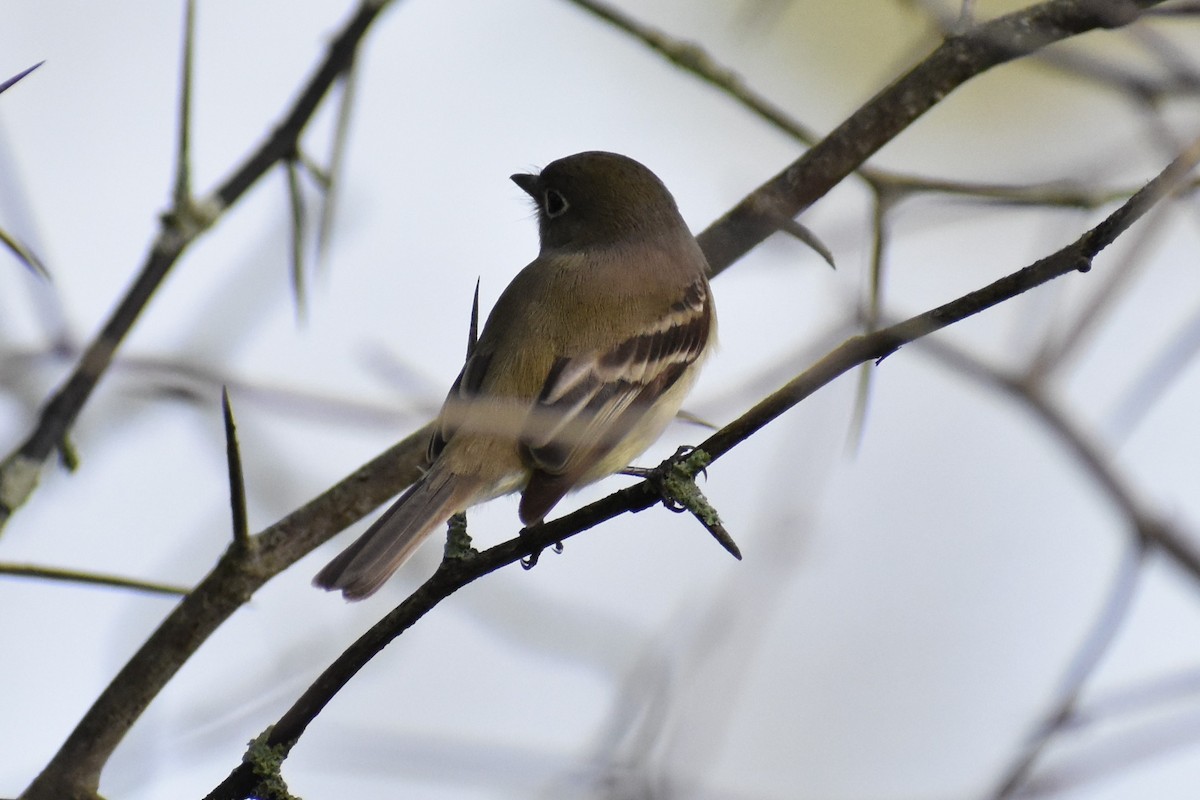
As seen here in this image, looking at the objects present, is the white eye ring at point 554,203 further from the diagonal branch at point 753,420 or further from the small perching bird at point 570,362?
the diagonal branch at point 753,420

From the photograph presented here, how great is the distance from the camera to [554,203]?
5.04 metres

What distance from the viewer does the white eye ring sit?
16.4 feet

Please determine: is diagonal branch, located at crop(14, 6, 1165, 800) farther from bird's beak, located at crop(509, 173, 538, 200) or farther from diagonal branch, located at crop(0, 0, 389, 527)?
bird's beak, located at crop(509, 173, 538, 200)

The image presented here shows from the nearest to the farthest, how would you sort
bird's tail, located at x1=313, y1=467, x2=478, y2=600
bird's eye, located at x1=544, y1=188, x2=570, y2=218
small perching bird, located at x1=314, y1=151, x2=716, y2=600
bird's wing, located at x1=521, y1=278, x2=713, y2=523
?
bird's tail, located at x1=313, y1=467, x2=478, y2=600 → small perching bird, located at x1=314, y1=151, x2=716, y2=600 → bird's wing, located at x1=521, y1=278, x2=713, y2=523 → bird's eye, located at x1=544, y1=188, x2=570, y2=218

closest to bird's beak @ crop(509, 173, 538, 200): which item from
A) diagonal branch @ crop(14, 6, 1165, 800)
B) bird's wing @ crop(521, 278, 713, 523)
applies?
bird's wing @ crop(521, 278, 713, 523)

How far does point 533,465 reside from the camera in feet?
11.8

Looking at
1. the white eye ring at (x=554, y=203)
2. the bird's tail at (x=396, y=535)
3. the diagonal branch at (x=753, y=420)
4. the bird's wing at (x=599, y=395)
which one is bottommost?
the diagonal branch at (x=753, y=420)

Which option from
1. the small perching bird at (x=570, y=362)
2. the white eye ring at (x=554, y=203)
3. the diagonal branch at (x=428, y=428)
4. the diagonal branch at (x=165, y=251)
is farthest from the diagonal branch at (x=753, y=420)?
the white eye ring at (x=554, y=203)

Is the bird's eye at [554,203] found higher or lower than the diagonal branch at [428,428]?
higher

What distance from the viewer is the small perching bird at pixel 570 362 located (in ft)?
10.9

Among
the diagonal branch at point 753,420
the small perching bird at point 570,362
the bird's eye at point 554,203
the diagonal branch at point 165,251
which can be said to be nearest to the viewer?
the diagonal branch at point 753,420

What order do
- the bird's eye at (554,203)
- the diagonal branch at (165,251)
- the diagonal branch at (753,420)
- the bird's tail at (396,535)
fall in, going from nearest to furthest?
the diagonal branch at (753,420)
the diagonal branch at (165,251)
the bird's tail at (396,535)
the bird's eye at (554,203)

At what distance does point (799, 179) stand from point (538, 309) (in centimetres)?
133

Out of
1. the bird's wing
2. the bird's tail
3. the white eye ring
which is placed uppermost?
the white eye ring
